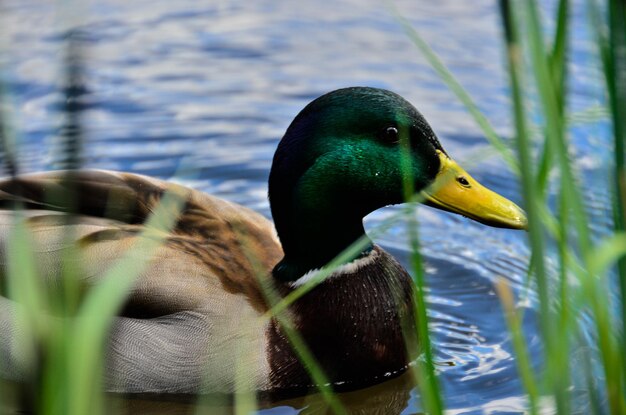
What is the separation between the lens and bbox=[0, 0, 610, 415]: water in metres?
5.94

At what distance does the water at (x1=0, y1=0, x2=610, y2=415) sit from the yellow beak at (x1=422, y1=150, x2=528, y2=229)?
726 mm

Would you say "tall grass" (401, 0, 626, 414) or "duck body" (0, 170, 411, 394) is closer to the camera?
"tall grass" (401, 0, 626, 414)

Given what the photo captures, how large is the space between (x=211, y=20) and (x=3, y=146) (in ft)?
22.3

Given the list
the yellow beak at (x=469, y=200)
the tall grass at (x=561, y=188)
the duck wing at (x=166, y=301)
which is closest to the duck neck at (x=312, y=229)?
the duck wing at (x=166, y=301)

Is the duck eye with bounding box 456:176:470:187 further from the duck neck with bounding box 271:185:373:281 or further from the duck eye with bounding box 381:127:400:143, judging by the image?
the duck neck with bounding box 271:185:373:281

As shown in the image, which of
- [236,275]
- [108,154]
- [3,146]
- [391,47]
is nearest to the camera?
[3,146]

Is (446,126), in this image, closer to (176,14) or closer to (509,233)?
(509,233)

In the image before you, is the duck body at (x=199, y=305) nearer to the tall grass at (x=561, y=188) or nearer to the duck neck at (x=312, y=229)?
the duck neck at (x=312, y=229)

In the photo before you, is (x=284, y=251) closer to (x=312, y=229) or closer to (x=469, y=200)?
(x=312, y=229)

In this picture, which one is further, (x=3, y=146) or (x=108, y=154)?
(x=108, y=154)

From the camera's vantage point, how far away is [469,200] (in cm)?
473

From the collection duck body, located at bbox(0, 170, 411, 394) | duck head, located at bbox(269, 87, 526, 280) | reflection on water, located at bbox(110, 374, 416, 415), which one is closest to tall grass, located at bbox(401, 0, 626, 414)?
duck head, located at bbox(269, 87, 526, 280)

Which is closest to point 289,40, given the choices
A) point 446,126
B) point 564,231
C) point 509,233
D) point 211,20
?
point 211,20

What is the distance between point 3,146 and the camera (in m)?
2.15
